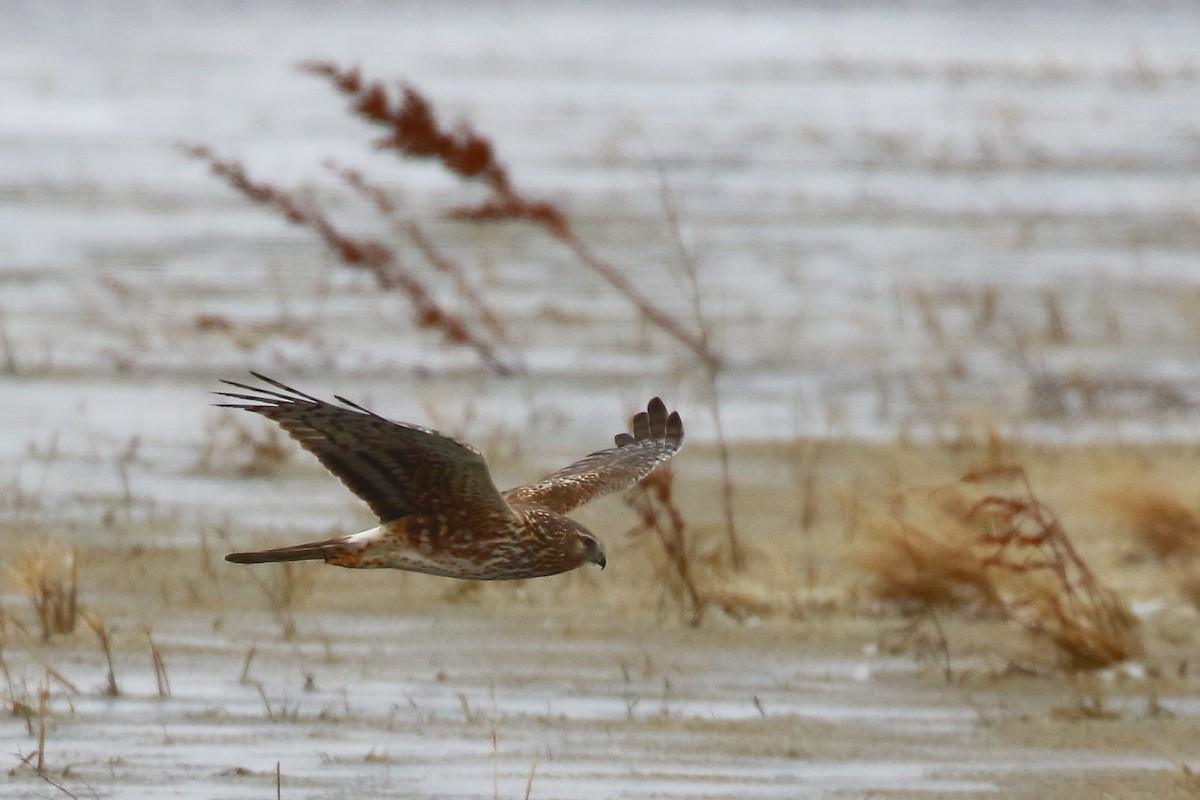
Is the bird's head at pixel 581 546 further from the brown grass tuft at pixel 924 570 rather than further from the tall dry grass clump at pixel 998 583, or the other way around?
the brown grass tuft at pixel 924 570

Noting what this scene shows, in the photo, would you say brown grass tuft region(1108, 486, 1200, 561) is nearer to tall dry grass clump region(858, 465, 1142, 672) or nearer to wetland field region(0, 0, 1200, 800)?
wetland field region(0, 0, 1200, 800)

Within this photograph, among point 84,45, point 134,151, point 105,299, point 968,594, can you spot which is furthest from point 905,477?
point 84,45

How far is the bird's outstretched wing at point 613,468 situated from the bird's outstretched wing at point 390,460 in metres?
0.45

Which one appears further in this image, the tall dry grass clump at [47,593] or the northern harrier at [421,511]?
the tall dry grass clump at [47,593]

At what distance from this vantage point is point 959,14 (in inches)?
3012

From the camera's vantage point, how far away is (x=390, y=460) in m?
5.63

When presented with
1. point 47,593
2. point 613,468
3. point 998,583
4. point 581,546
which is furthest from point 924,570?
point 47,593

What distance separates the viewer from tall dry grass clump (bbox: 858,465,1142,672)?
7.78 metres

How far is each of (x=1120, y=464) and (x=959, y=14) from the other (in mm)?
67736

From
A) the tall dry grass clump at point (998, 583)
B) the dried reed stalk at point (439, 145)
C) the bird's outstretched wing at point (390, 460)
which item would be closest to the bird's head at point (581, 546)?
the bird's outstretched wing at point (390, 460)

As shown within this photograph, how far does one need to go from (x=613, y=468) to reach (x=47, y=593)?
1.97 meters

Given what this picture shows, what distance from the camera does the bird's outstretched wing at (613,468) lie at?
6531 millimetres

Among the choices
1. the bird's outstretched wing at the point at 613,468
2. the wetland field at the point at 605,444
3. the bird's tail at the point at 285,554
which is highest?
the bird's tail at the point at 285,554

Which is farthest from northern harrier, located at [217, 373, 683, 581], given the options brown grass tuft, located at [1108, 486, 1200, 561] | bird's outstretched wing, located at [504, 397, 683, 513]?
brown grass tuft, located at [1108, 486, 1200, 561]
